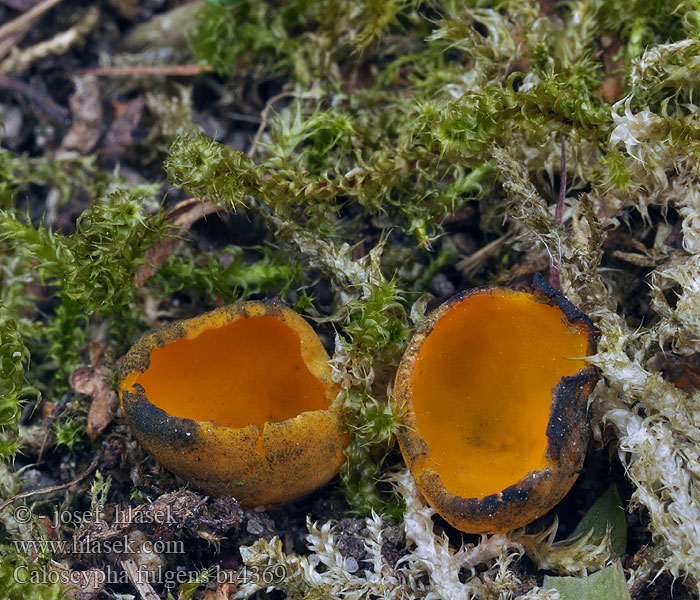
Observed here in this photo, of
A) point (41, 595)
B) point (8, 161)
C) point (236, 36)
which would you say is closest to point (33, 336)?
point (8, 161)

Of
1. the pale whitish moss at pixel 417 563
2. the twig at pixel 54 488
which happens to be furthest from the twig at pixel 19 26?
the pale whitish moss at pixel 417 563

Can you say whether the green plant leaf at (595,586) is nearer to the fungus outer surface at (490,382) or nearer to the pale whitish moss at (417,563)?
the pale whitish moss at (417,563)

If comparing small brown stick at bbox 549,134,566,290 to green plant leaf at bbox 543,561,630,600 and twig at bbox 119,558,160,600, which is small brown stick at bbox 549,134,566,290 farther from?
twig at bbox 119,558,160,600

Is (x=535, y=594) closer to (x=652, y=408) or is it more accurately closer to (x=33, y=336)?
(x=652, y=408)

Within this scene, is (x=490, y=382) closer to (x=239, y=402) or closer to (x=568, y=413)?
(x=568, y=413)

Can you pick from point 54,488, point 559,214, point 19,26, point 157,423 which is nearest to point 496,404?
point 559,214
